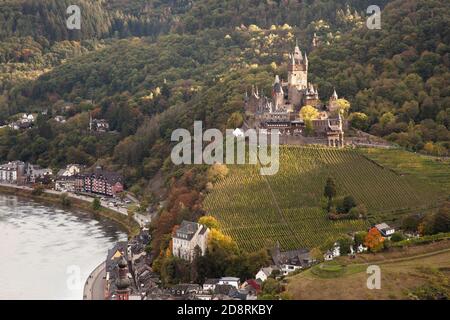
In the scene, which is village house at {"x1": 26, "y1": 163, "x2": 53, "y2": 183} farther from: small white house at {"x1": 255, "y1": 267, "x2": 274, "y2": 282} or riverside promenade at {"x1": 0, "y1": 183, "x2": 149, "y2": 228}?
small white house at {"x1": 255, "y1": 267, "x2": 274, "y2": 282}

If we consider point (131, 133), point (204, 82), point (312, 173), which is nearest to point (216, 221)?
point (312, 173)

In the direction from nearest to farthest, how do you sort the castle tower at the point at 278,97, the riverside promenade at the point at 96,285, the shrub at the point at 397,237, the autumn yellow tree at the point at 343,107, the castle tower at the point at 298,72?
the shrub at the point at 397,237 → the riverside promenade at the point at 96,285 → the castle tower at the point at 278,97 → the autumn yellow tree at the point at 343,107 → the castle tower at the point at 298,72

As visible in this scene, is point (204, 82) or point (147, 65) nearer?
point (204, 82)

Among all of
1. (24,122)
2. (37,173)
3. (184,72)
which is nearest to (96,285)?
(37,173)

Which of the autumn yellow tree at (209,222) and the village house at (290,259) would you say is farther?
the autumn yellow tree at (209,222)

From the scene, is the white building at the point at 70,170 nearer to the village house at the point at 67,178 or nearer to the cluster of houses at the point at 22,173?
the village house at the point at 67,178

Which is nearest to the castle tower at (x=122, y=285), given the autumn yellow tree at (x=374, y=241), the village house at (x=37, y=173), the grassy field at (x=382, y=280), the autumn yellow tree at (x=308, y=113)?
the grassy field at (x=382, y=280)

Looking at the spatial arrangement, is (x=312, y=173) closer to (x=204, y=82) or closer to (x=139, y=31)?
(x=204, y=82)

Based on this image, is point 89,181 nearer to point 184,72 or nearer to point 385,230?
point 184,72
